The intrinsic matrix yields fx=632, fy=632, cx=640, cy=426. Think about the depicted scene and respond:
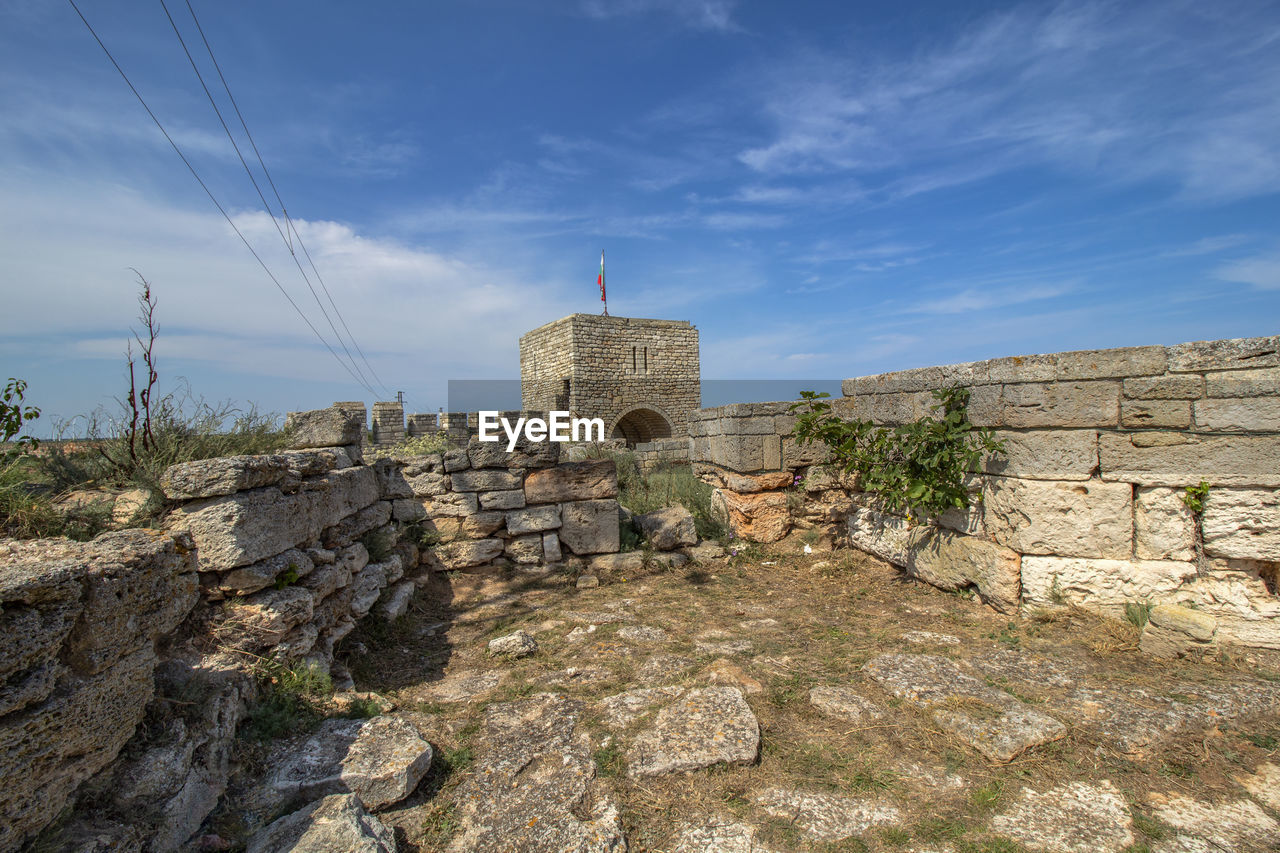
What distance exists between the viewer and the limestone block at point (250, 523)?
309cm

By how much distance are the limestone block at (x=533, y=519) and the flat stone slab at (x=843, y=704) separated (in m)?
3.39

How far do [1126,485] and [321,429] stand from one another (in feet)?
19.0

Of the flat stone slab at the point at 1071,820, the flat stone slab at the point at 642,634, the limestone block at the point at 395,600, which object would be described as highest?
the limestone block at the point at 395,600

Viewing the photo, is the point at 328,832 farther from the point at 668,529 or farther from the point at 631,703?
the point at 668,529

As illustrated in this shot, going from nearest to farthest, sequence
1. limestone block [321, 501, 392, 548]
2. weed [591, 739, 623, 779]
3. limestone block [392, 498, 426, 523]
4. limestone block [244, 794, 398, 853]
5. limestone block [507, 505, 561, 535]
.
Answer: limestone block [244, 794, 398, 853], weed [591, 739, 623, 779], limestone block [321, 501, 392, 548], limestone block [392, 498, 426, 523], limestone block [507, 505, 561, 535]

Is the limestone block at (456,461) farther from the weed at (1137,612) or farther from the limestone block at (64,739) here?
the weed at (1137,612)

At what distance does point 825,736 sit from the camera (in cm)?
306

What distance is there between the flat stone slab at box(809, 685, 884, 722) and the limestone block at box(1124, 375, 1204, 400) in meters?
2.66

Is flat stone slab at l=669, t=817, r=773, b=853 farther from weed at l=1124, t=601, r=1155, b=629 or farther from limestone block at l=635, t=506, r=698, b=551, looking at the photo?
limestone block at l=635, t=506, r=698, b=551

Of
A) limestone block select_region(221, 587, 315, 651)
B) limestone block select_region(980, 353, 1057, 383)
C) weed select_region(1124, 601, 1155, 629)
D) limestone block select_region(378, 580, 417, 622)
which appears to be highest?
limestone block select_region(980, 353, 1057, 383)

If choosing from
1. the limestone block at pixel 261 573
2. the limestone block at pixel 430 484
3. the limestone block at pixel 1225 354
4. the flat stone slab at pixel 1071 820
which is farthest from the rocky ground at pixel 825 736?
the limestone block at pixel 1225 354

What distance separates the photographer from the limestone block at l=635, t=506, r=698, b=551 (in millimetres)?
6738

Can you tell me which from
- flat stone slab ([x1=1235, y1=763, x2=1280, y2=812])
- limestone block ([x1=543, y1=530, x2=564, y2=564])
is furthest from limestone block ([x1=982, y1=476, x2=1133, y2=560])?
limestone block ([x1=543, y1=530, x2=564, y2=564])

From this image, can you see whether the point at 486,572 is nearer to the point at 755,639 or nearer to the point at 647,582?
the point at 647,582
